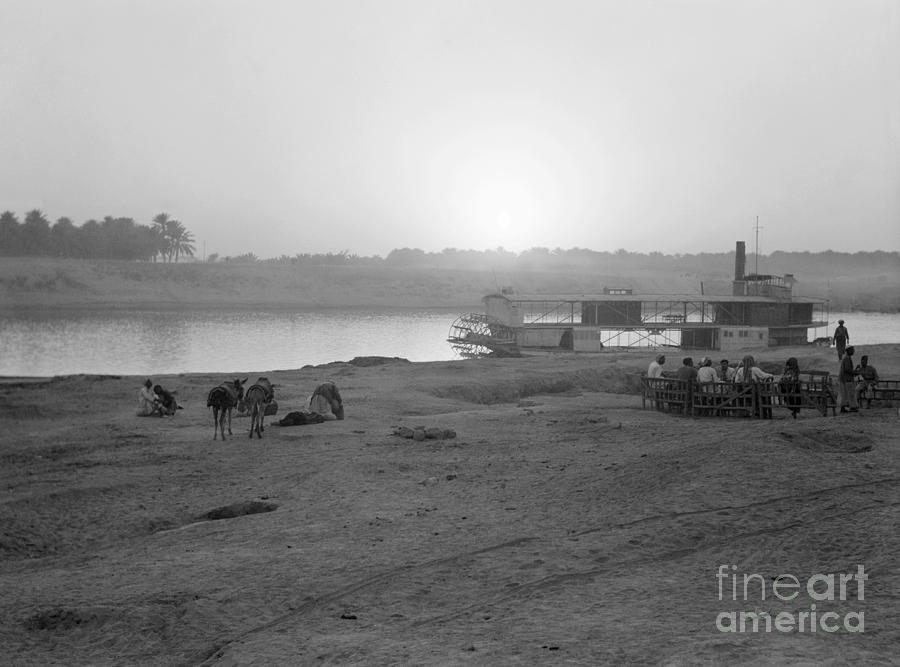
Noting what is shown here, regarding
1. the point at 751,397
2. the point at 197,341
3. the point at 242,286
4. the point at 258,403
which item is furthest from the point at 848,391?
the point at 242,286

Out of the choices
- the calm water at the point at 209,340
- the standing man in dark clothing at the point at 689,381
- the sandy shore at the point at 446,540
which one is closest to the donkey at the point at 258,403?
the sandy shore at the point at 446,540

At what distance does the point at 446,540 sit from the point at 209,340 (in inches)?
2270

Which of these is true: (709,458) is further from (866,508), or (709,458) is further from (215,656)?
(215,656)

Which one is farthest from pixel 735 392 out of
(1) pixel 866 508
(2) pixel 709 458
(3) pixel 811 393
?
(1) pixel 866 508

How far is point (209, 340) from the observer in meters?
65.1

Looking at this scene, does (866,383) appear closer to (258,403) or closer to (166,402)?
(258,403)

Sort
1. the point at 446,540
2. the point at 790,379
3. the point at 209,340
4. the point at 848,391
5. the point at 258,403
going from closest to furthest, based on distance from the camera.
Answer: the point at 446,540 → the point at 258,403 → the point at 848,391 → the point at 790,379 → the point at 209,340

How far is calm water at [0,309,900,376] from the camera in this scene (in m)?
49.0

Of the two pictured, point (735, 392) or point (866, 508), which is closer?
point (866, 508)

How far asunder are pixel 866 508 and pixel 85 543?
10069 mm

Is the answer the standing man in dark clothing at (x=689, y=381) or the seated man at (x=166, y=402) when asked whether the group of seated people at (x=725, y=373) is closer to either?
the standing man in dark clothing at (x=689, y=381)

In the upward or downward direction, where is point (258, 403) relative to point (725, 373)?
downward

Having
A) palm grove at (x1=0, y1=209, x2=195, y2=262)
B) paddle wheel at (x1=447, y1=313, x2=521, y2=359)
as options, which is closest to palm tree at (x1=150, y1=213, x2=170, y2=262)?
palm grove at (x1=0, y1=209, x2=195, y2=262)

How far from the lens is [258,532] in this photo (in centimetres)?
1120
